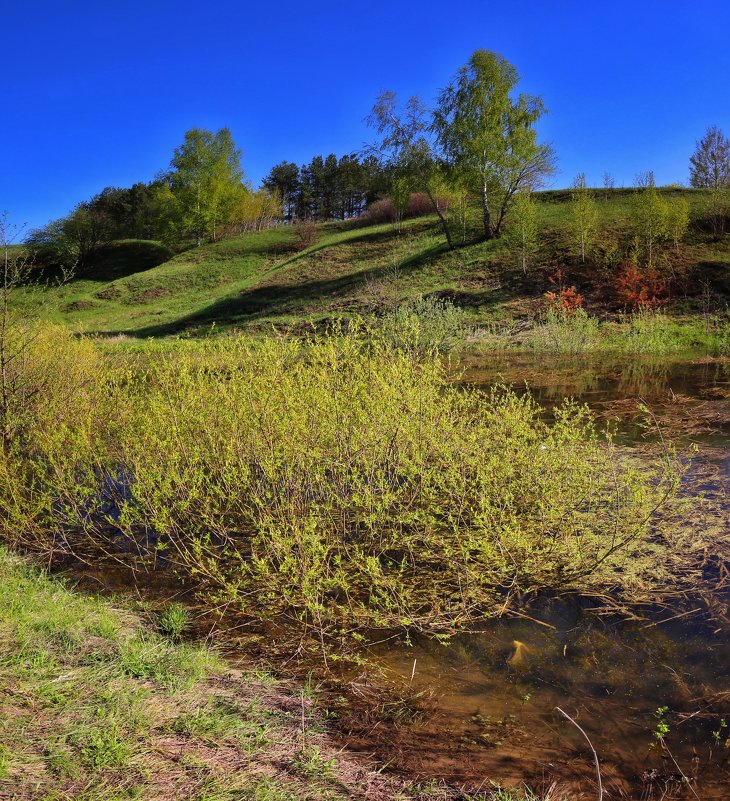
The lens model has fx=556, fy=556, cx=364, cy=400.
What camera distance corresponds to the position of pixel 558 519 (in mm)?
4527

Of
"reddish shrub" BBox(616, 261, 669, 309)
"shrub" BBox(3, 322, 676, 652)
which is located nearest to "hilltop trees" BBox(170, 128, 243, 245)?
"reddish shrub" BBox(616, 261, 669, 309)

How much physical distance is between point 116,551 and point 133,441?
3.94ft

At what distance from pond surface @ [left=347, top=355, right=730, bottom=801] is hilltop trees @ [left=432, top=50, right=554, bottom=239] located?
2784cm

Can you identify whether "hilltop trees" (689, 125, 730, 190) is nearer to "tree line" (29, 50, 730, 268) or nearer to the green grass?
"tree line" (29, 50, 730, 268)

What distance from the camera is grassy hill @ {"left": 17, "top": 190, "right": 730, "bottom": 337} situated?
2345 cm

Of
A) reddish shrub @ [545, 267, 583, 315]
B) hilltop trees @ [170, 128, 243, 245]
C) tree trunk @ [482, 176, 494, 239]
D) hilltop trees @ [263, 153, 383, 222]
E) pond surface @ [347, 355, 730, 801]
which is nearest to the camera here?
pond surface @ [347, 355, 730, 801]

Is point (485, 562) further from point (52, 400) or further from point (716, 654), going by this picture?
point (52, 400)

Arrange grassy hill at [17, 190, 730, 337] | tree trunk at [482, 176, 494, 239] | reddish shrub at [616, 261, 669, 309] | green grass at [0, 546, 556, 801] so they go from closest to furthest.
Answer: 1. green grass at [0, 546, 556, 801]
2. reddish shrub at [616, 261, 669, 309]
3. grassy hill at [17, 190, 730, 337]
4. tree trunk at [482, 176, 494, 239]

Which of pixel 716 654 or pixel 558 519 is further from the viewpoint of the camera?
pixel 558 519

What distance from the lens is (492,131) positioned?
94.0 feet

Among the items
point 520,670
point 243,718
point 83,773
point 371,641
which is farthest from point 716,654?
point 83,773

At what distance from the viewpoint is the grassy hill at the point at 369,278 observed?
2345 cm

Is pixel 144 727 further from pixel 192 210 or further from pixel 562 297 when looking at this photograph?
pixel 192 210

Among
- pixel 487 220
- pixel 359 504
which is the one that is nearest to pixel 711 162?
pixel 487 220
